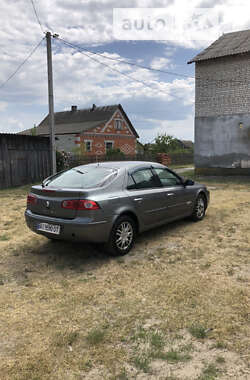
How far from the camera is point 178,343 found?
2.68 metres

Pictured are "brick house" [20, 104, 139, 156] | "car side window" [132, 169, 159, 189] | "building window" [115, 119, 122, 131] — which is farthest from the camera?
"building window" [115, 119, 122, 131]

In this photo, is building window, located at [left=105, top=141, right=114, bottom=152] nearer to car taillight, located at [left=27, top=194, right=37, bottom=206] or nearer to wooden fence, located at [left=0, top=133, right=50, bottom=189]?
wooden fence, located at [left=0, top=133, right=50, bottom=189]

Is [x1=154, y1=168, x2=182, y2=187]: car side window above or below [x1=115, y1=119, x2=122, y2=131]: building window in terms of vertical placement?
below

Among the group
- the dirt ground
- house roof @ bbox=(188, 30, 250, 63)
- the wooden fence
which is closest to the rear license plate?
the dirt ground

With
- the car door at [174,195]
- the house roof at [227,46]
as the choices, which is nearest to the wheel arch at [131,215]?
the car door at [174,195]

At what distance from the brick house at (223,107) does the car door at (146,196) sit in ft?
38.3

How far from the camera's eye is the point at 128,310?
3.26 metres

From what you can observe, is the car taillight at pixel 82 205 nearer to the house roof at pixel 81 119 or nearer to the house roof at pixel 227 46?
the house roof at pixel 227 46

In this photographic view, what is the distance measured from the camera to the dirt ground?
242 cm

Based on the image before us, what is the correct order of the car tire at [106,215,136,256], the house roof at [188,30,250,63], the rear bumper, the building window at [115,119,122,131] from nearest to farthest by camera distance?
1. the rear bumper
2. the car tire at [106,215,136,256]
3. the house roof at [188,30,250,63]
4. the building window at [115,119,122,131]

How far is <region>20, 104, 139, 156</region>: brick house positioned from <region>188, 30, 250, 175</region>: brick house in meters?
16.7

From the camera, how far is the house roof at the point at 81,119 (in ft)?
115

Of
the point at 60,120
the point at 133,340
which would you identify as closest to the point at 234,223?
the point at 133,340

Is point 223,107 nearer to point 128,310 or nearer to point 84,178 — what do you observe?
point 84,178
